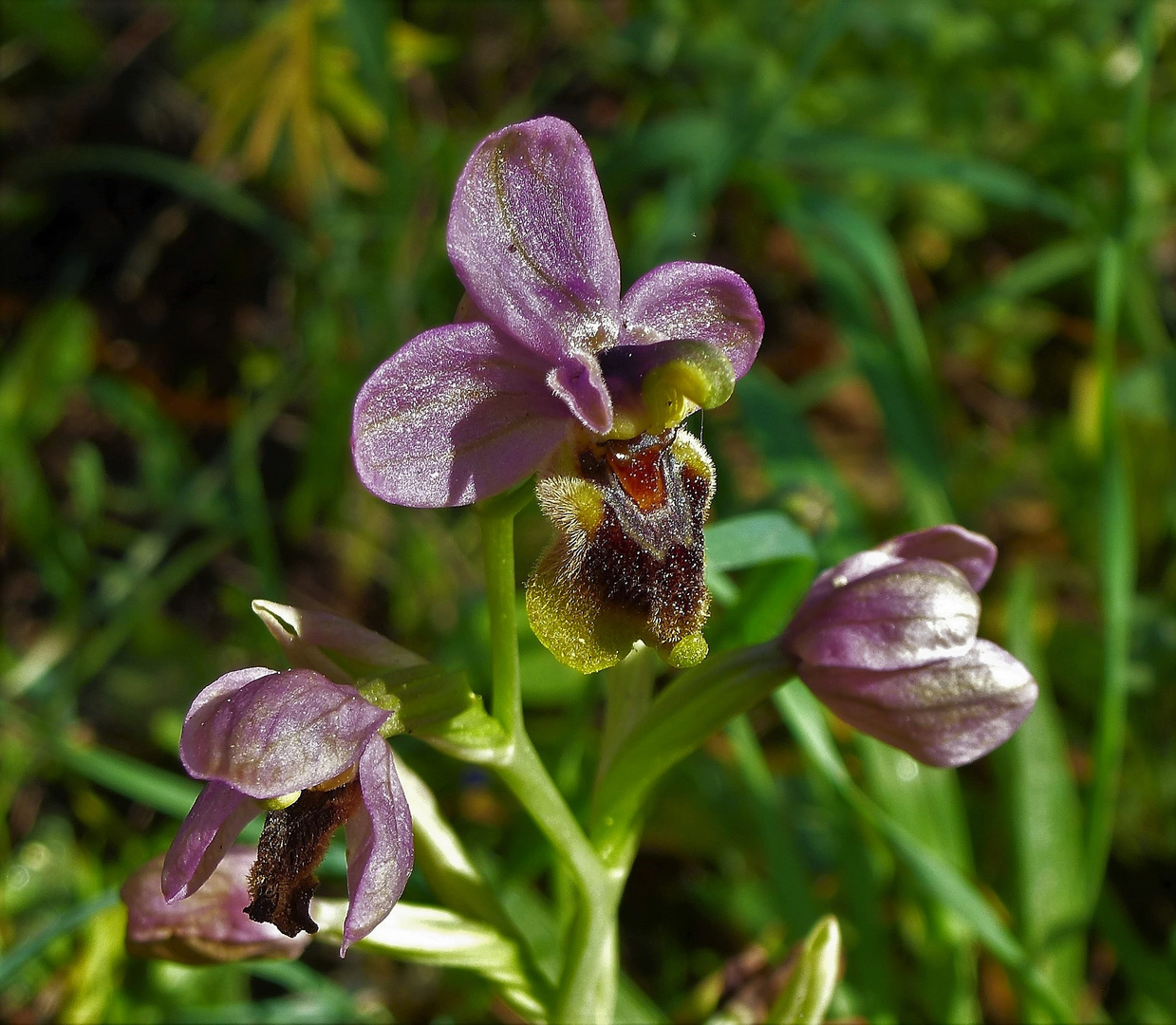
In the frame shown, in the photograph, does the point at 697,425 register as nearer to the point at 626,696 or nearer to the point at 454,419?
the point at 626,696

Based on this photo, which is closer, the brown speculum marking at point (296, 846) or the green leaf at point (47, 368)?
the brown speculum marking at point (296, 846)

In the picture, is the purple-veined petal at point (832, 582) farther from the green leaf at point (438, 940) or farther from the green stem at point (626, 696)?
the green leaf at point (438, 940)

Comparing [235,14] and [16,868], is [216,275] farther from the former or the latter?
[16,868]

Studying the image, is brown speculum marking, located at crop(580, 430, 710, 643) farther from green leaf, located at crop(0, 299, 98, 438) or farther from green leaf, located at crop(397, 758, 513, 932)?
green leaf, located at crop(0, 299, 98, 438)

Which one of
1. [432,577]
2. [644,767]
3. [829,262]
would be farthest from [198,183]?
[644,767]

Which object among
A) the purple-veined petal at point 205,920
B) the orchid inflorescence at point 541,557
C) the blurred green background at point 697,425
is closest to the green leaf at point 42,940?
the blurred green background at point 697,425
